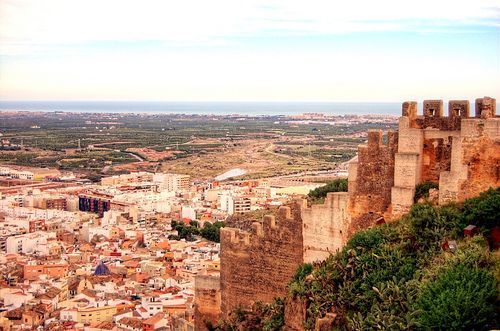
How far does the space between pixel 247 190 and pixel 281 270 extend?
70198 mm

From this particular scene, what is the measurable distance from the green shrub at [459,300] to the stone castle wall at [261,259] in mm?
4346

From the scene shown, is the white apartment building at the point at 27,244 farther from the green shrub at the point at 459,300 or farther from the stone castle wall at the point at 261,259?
the green shrub at the point at 459,300

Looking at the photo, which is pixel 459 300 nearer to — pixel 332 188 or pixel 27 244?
pixel 332 188

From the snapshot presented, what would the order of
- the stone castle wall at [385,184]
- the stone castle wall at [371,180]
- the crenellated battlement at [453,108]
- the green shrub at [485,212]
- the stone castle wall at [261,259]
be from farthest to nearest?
the stone castle wall at [261,259], the stone castle wall at [371,180], the crenellated battlement at [453,108], the stone castle wall at [385,184], the green shrub at [485,212]

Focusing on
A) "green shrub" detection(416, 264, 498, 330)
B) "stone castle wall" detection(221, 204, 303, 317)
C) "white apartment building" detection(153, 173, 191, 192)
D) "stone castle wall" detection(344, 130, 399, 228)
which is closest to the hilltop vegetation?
"green shrub" detection(416, 264, 498, 330)

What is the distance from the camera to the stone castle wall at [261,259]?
13867mm

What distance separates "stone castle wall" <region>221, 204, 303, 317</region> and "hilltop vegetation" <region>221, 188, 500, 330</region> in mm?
1150

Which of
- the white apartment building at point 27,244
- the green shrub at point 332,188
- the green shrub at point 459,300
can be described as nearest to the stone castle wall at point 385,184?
the green shrub at point 459,300

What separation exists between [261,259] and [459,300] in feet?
18.6

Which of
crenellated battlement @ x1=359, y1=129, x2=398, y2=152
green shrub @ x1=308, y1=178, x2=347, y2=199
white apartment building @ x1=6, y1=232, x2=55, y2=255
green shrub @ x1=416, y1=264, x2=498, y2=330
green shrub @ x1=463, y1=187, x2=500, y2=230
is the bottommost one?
white apartment building @ x1=6, y1=232, x2=55, y2=255

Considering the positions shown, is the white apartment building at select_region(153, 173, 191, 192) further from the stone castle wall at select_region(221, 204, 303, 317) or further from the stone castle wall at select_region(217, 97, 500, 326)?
the stone castle wall at select_region(217, 97, 500, 326)

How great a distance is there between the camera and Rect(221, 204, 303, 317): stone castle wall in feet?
45.5

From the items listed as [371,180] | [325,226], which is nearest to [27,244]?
[325,226]

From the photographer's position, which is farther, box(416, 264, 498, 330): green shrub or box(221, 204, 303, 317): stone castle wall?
box(221, 204, 303, 317): stone castle wall
